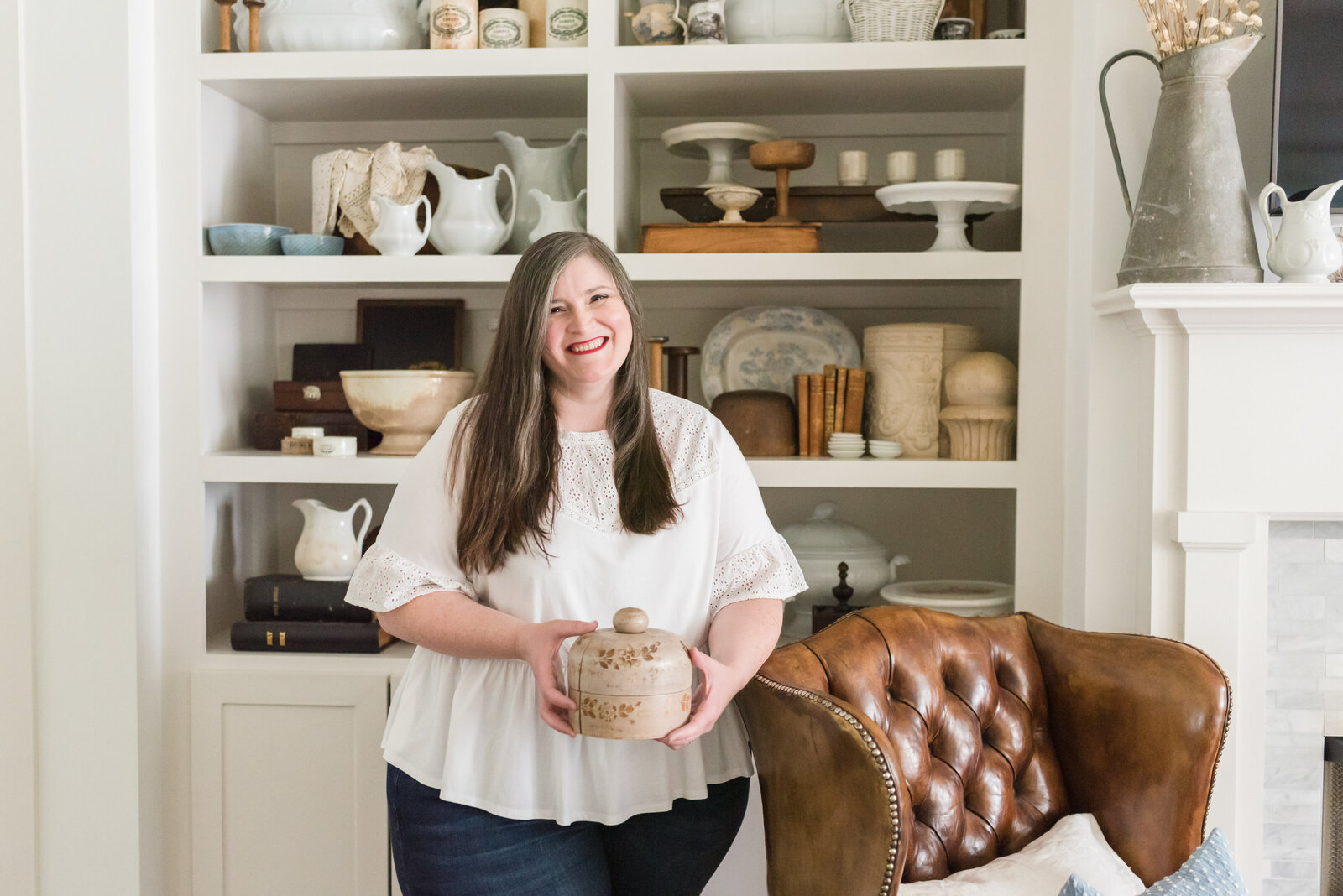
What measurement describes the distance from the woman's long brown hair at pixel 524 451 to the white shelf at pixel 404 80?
0.77 metres

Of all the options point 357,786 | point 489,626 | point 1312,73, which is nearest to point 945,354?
point 1312,73

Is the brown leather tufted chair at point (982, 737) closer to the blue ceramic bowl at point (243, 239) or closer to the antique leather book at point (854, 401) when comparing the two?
the antique leather book at point (854, 401)

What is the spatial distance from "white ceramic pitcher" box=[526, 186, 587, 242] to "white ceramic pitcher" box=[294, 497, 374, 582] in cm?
66

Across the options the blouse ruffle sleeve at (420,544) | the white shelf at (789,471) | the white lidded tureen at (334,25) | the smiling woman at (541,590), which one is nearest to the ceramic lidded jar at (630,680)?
the smiling woman at (541,590)

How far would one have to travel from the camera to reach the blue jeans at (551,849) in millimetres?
1368

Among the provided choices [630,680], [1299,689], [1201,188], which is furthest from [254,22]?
[1299,689]

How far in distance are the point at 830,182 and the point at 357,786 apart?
5.25 ft

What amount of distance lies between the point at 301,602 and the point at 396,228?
2.50ft

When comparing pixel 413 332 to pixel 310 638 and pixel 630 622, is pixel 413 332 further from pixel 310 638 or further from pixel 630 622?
pixel 630 622

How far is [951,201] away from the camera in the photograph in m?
1.99

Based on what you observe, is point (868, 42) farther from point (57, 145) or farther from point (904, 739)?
point (57, 145)

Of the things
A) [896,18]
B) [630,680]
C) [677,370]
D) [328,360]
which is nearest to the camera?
[630,680]

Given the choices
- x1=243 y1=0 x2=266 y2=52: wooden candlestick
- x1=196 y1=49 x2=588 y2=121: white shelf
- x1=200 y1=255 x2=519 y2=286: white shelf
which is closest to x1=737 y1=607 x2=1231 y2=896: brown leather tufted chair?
x1=200 y1=255 x2=519 y2=286: white shelf

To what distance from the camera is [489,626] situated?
1.32 m
